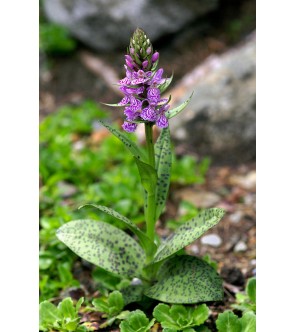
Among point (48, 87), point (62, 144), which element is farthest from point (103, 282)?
point (48, 87)

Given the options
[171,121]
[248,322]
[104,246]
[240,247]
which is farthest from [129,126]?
[171,121]

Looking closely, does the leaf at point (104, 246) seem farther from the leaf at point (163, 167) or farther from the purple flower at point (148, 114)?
the purple flower at point (148, 114)

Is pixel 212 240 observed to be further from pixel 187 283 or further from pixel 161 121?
pixel 161 121

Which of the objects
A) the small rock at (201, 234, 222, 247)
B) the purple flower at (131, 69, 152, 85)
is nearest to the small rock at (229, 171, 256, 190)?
the small rock at (201, 234, 222, 247)

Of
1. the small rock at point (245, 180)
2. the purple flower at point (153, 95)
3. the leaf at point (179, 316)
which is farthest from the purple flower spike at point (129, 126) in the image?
the small rock at point (245, 180)

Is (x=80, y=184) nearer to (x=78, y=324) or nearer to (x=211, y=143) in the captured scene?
(x=211, y=143)

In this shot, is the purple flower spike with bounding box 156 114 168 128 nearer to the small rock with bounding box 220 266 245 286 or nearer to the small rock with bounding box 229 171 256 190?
the small rock with bounding box 220 266 245 286

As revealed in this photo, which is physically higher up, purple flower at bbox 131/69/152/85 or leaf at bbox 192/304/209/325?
purple flower at bbox 131/69/152/85

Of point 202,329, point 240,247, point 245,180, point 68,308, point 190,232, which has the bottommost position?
point 202,329
